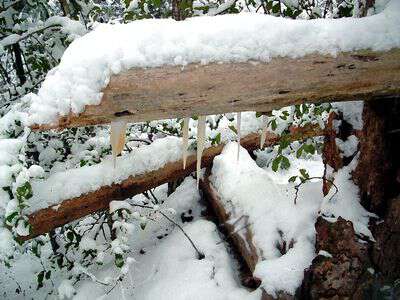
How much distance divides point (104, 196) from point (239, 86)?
7.33ft

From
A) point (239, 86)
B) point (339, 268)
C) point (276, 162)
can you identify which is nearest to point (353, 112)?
point (276, 162)

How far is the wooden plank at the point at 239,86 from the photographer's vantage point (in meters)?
1.39

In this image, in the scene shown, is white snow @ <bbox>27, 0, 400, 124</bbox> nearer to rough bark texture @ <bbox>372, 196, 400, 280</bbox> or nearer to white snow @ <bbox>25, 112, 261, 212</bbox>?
rough bark texture @ <bbox>372, 196, 400, 280</bbox>

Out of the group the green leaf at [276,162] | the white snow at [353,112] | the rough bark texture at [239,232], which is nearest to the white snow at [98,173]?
the rough bark texture at [239,232]

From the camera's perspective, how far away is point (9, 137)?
2.73m

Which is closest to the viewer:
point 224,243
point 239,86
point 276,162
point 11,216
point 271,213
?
point 239,86

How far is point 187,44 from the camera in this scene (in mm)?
1406

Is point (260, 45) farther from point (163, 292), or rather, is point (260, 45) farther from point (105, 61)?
point (163, 292)

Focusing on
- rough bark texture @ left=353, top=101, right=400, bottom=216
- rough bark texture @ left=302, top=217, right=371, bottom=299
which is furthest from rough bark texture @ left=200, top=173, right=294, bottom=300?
rough bark texture @ left=353, top=101, right=400, bottom=216

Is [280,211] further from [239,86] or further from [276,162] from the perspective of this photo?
[239,86]

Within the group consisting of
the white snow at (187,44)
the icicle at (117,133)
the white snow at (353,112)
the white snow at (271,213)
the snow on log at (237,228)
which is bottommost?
the snow on log at (237,228)

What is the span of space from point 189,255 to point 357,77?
7.60ft

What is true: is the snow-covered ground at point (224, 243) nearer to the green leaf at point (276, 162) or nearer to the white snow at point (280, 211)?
the white snow at point (280, 211)

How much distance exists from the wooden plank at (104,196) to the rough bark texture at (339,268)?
2.98ft
